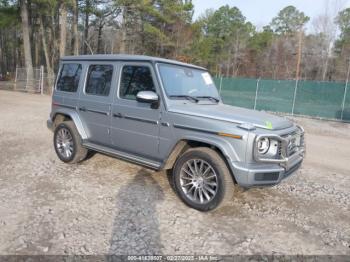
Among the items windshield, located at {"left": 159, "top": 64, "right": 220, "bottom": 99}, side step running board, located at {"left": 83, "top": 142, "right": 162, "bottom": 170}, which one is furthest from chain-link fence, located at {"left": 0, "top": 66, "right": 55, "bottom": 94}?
windshield, located at {"left": 159, "top": 64, "right": 220, "bottom": 99}

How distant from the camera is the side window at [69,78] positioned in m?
5.59

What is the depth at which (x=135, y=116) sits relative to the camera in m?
4.57

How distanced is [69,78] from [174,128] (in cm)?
282

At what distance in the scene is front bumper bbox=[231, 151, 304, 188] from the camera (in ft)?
11.7

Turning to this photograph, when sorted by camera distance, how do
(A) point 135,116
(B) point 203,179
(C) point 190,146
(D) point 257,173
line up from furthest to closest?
(A) point 135,116 < (C) point 190,146 < (B) point 203,179 < (D) point 257,173

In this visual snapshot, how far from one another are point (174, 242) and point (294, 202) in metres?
2.26

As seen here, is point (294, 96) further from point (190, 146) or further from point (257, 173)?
point (257, 173)

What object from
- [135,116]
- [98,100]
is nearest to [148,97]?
[135,116]

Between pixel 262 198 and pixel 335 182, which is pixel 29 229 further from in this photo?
pixel 335 182

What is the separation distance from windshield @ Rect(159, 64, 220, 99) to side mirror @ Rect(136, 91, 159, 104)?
0.22 m

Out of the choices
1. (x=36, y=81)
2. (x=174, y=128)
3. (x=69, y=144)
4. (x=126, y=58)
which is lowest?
(x=69, y=144)

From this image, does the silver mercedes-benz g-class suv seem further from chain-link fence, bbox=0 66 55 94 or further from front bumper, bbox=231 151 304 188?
chain-link fence, bbox=0 66 55 94

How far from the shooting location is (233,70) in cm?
6144

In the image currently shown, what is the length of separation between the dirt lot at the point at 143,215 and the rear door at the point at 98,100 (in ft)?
2.46
